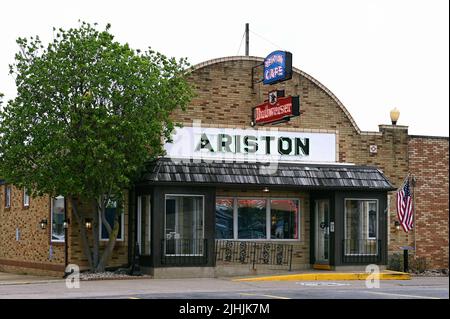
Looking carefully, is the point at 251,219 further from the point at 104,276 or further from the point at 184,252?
the point at 104,276

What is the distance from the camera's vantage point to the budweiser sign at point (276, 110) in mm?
27250

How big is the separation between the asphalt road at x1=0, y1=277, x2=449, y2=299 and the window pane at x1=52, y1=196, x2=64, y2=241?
4.41 m

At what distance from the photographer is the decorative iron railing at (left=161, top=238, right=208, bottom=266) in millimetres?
26828

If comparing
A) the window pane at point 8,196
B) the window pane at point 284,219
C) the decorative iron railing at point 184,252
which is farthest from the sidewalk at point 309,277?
the window pane at point 8,196

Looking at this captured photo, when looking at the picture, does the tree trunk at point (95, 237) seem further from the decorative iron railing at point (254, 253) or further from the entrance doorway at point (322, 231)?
the entrance doorway at point (322, 231)

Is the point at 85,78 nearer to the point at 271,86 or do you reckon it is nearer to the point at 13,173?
the point at 13,173

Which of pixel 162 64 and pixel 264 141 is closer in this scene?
pixel 162 64

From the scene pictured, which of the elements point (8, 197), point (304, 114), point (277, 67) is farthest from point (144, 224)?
point (8, 197)

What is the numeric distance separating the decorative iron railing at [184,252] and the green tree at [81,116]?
2.19m

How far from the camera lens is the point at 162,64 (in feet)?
90.2

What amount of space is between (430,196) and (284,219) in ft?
21.0

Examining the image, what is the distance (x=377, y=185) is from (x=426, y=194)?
4.36m

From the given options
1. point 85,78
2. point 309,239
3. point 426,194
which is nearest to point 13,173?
point 85,78

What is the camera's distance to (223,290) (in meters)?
22.3
